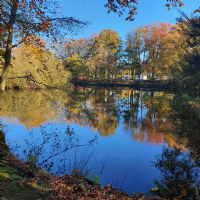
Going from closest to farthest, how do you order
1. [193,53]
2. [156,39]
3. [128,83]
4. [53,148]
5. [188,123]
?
[53,148], [188,123], [193,53], [156,39], [128,83]

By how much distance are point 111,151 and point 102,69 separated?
42268mm

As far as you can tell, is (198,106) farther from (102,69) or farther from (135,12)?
(102,69)

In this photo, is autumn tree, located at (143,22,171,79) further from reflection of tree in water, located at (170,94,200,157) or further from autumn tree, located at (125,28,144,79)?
reflection of tree in water, located at (170,94,200,157)

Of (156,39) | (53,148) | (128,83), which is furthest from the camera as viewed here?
(128,83)

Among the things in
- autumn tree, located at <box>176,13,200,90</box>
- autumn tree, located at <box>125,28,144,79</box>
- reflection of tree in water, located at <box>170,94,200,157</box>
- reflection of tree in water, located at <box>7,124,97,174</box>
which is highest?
autumn tree, located at <box>125,28,144,79</box>

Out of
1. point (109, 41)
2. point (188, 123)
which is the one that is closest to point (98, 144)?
point (188, 123)

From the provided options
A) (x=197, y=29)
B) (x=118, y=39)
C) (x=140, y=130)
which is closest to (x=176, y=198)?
(x=140, y=130)

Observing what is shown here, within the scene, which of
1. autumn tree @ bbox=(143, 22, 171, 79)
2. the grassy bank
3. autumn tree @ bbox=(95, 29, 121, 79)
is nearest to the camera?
autumn tree @ bbox=(143, 22, 171, 79)

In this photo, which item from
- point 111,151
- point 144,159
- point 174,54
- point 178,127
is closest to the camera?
point 144,159

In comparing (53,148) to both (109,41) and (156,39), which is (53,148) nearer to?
(156,39)

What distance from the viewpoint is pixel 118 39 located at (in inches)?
1961

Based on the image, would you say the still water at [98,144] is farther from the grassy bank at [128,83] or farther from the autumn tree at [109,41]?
the autumn tree at [109,41]

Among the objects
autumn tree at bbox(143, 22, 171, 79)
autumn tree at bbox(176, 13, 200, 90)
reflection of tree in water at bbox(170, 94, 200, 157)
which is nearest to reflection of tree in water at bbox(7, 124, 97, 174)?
reflection of tree in water at bbox(170, 94, 200, 157)

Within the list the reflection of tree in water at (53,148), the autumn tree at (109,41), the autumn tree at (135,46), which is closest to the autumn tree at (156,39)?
the autumn tree at (135,46)
